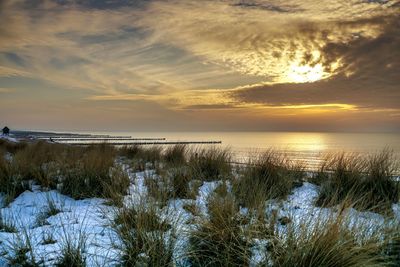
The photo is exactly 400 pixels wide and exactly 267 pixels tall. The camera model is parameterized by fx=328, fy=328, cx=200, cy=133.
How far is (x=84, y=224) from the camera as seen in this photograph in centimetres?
419

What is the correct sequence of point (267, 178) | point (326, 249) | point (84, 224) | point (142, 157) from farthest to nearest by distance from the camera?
1. point (142, 157)
2. point (267, 178)
3. point (84, 224)
4. point (326, 249)

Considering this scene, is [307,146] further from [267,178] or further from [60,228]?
[60,228]

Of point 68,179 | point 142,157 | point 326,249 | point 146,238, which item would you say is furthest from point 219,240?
point 142,157

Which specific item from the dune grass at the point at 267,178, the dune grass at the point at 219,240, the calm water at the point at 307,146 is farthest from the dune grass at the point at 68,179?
the calm water at the point at 307,146

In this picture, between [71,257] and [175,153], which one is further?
[175,153]

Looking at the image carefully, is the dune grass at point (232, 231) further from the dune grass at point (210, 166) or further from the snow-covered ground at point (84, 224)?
the dune grass at point (210, 166)

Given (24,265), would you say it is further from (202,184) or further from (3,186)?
(202,184)

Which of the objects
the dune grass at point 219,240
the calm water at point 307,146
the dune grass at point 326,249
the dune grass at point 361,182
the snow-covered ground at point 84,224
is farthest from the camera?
the calm water at point 307,146

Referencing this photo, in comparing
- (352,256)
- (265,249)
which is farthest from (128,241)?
(352,256)

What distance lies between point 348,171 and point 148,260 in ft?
15.0

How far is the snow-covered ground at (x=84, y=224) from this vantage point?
3.33 meters

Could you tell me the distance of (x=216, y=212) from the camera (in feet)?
11.9

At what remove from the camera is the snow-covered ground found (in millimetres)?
3328

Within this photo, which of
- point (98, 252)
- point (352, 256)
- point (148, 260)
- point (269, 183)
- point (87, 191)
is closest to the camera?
point (352, 256)
